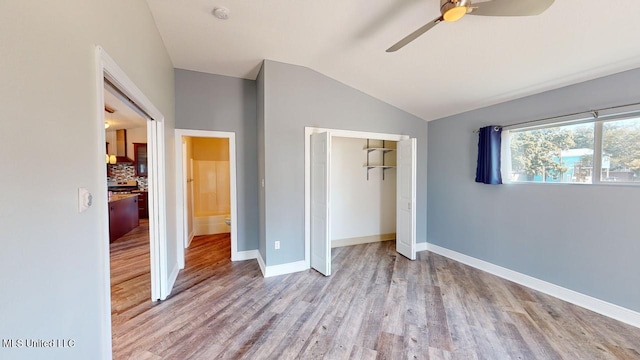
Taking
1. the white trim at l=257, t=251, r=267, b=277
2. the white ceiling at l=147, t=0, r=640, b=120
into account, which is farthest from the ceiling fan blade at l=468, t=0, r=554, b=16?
the white trim at l=257, t=251, r=267, b=277

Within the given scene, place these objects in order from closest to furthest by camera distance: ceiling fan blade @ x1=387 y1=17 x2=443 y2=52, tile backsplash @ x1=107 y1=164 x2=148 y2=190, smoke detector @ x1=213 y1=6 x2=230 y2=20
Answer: ceiling fan blade @ x1=387 y1=17 x2=443 y2=52
smoke detector @ x1=213 y1=6 x2=230 y2=20
tile backsplash @ x1=107 y1=164 x2=148 y2=190

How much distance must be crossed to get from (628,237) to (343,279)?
281cm

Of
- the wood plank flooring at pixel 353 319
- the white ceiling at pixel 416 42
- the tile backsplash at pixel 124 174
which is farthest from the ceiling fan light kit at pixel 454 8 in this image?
the tile backsplash at pixel 124 174

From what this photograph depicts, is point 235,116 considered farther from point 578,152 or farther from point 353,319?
point 578,152

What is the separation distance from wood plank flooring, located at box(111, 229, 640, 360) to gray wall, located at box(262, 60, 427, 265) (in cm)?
60

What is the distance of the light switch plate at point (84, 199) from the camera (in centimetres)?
105

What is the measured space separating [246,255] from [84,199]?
2830mm

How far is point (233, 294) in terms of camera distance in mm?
2656

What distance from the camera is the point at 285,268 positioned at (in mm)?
3184

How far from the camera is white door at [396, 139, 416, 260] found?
362cm

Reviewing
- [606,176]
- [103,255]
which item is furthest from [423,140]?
[103,255]

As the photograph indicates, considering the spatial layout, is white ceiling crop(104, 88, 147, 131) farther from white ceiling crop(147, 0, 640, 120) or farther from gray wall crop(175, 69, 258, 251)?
white ceiling crop(147, 0, 640, 120)

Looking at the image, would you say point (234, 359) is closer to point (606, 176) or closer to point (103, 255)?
point (103, 255)

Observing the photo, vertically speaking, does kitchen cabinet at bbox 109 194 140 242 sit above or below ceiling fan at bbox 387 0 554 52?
below
